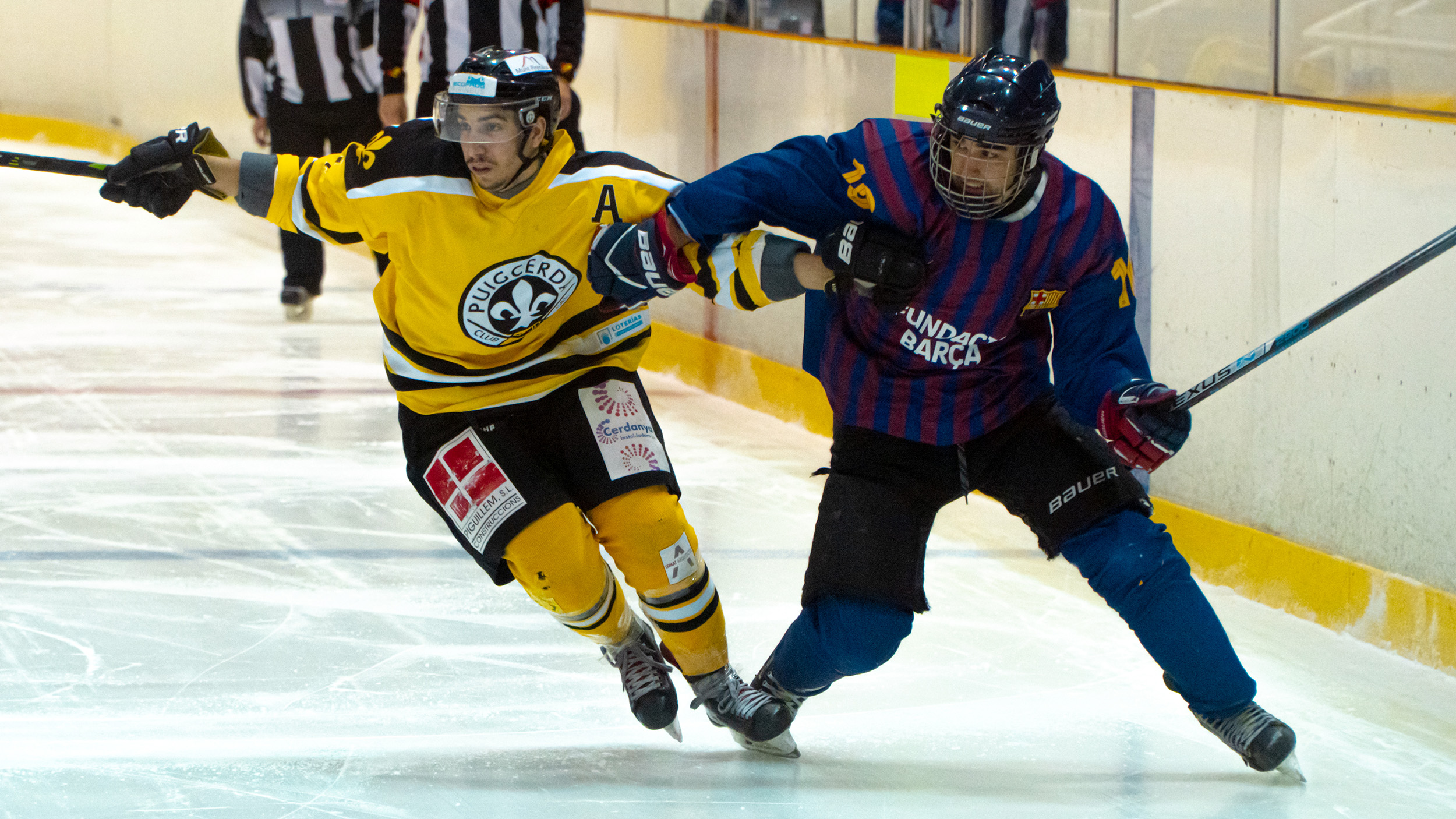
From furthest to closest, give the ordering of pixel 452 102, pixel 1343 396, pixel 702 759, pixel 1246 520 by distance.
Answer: pixel 1246 520
pixel 1343 396
pixel 702 759
pixel 452 102

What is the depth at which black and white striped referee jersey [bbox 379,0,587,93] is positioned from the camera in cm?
545

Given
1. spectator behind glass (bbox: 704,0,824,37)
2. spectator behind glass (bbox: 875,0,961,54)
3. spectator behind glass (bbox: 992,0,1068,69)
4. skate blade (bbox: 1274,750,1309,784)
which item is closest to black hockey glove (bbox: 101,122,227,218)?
skate blade (bbox: 1274,750,1309,784)

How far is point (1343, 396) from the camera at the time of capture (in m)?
3.32

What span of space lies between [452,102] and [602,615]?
839 mm

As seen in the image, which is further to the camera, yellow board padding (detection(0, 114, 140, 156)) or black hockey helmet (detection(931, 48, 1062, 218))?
yellow board padding (detection(0, 114, 140, 156))

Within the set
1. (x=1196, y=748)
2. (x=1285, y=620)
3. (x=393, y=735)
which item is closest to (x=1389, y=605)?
(x=1285, y=620)

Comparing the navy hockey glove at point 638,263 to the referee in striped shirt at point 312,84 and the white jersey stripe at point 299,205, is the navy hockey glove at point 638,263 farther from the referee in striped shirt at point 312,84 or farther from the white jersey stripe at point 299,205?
the referee in striped shirt at point 312,84

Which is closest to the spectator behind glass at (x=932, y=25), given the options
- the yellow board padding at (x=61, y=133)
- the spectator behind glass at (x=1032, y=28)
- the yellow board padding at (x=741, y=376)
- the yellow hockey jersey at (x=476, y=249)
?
the spectator behind glass at (x=1032, y=28)

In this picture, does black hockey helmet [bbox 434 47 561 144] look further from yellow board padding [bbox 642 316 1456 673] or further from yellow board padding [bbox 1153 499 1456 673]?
yellow board padding [bbox 642 316 1456 673]

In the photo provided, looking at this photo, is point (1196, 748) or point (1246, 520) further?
point (1246, 520)

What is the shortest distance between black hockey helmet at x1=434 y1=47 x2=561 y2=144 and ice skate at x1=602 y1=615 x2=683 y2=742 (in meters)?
0.85

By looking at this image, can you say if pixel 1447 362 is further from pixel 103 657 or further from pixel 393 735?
pixel 103 657

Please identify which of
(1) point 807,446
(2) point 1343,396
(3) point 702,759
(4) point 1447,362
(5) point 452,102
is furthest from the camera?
(1) point 807,446

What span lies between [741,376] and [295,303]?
85.5 inches
